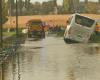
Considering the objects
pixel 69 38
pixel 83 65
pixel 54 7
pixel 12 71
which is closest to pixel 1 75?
pixel 12 71

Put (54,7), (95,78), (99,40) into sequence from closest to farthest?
1. (95,78)
2. (99,40)
3. (54,7)

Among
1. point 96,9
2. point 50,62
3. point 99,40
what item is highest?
point 50,62

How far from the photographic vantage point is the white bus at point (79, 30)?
43.4m

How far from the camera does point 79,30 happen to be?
1715 inches

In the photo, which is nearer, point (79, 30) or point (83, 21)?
point (79, 30)

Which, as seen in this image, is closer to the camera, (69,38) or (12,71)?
(12,71)

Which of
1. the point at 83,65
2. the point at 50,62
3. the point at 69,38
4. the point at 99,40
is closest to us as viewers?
the point at 83,65

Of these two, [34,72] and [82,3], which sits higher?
[34,72]

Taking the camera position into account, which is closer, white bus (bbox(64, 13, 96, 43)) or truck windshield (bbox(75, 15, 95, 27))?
white bus (bbox(64, 13, 96, 43))

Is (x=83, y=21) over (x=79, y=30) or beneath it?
over

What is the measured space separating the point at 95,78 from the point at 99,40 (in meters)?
31.7

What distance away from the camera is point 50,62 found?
24.1 m

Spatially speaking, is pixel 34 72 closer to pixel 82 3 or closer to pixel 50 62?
pixel 50 62

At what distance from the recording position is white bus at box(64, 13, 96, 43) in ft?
142
